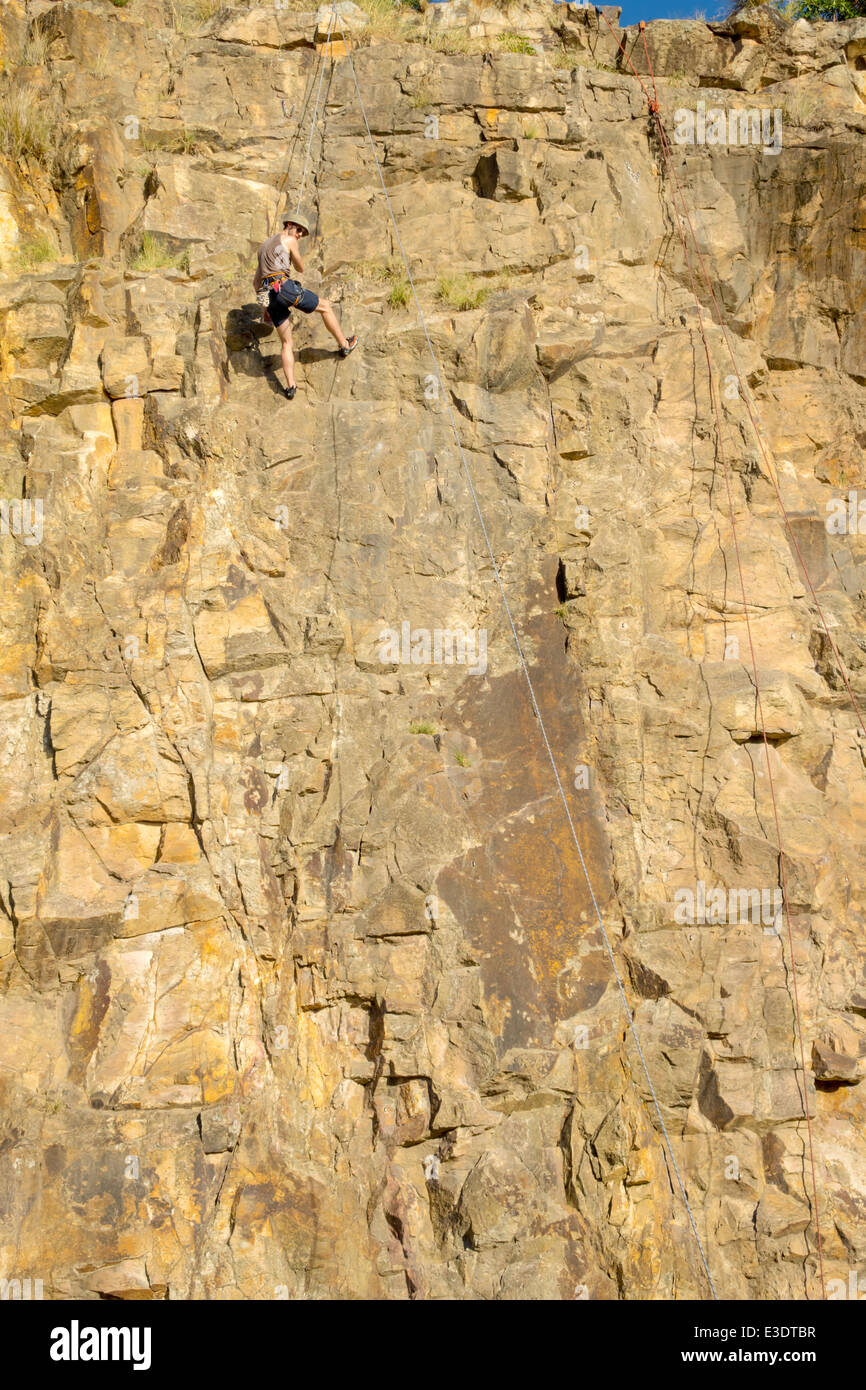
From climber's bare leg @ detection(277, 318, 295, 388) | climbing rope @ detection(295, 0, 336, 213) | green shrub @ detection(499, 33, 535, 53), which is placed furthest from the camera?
green shrub @ detection(499, 33, 535, 53)

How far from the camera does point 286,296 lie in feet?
28.5

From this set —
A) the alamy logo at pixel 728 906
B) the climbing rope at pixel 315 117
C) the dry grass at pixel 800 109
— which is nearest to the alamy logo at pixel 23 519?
the climbing rope at pixel 315 117

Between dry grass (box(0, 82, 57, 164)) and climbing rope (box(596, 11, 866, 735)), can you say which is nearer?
climbing rope (box(596, 11, 866, 735))

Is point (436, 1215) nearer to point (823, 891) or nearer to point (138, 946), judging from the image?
point (138, 946)

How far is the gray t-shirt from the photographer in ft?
29.0

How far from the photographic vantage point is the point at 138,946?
23.0 ft

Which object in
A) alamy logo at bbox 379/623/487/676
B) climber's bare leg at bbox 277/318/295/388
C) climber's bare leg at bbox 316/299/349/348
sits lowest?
alamy logo at bbox 379/623/487/676

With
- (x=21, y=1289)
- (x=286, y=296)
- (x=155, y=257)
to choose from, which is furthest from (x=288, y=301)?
(x=21, y=1289)

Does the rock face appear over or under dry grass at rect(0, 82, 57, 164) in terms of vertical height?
under

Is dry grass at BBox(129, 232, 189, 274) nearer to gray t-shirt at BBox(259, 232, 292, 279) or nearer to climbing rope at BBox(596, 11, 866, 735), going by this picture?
gray t-shirt at BBox(259, 232, 292, 279)

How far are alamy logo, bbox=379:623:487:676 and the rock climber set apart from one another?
232 cm

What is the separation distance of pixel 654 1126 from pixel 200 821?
349cm

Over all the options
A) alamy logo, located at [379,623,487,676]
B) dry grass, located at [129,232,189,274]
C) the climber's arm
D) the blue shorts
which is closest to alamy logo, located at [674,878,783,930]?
alamy logo, located at [379,623,487,676]
